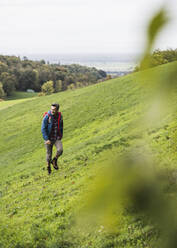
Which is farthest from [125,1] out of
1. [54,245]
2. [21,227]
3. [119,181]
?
[21,227]

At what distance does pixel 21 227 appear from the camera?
12.0ft

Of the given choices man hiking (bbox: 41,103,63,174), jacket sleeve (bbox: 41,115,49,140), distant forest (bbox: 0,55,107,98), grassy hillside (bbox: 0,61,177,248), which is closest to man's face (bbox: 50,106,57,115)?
man hiking (bbox: 41,103,63,174)

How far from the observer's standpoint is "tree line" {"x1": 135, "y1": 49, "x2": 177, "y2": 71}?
0.39m

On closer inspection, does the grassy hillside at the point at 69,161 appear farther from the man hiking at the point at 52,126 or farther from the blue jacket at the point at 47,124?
the blue jacket at the point at 47,124

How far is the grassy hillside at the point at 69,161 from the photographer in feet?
3.65

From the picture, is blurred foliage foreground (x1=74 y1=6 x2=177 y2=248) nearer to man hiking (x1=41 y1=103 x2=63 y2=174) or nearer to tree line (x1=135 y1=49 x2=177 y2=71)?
tree line (x1=135 y1=49 x2=177 y2=71)

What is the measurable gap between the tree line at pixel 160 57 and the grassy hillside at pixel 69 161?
0.02m

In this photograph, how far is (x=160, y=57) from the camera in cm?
40

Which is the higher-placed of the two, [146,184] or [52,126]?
[146,184]

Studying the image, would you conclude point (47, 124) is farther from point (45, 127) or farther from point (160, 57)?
point (160, 57)

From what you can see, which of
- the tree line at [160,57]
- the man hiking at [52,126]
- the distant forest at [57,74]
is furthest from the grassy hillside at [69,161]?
the man hiking at [52,126]

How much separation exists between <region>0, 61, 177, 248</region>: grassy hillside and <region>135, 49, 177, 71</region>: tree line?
0.02 meters

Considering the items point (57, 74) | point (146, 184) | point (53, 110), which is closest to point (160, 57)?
point (146, 184)

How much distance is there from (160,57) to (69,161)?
6.35m
